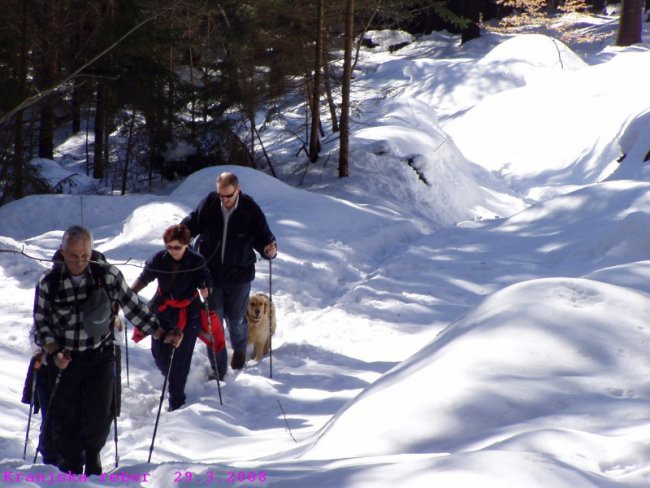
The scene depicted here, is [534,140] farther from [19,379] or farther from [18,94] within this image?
[19,379]

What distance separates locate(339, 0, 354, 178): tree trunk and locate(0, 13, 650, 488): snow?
16.7 inches

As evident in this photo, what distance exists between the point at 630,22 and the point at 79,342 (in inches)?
1250

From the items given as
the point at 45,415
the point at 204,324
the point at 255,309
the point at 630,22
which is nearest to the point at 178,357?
the point at 204,324

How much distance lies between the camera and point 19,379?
287 inches

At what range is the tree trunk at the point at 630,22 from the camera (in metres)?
31.3

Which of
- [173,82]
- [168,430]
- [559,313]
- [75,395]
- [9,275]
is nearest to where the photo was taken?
[75,395]

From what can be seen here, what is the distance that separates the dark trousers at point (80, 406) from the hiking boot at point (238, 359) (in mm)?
3106

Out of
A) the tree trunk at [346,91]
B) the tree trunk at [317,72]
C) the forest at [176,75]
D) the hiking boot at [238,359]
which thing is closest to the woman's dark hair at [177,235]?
the hiking boot at [238,359]

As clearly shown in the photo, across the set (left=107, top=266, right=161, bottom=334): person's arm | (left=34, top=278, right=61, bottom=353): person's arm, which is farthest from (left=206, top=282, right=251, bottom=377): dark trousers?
(left=34, top=278, right=61, bottom=353): person's arm

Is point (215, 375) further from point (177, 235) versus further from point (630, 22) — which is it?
point (630, 22)

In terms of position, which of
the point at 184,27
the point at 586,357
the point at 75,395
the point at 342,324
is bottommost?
the point at 342,324

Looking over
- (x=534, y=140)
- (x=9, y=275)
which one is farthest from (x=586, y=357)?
(x=534, y=140)

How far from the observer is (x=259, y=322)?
8.38 metres

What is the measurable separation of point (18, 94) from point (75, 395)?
→ 44.5 ft
